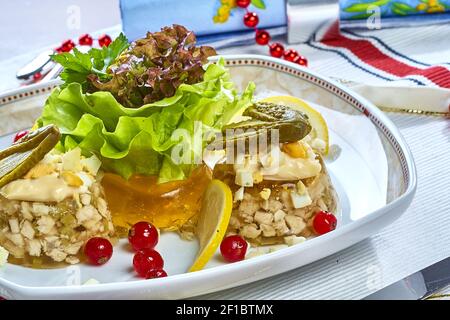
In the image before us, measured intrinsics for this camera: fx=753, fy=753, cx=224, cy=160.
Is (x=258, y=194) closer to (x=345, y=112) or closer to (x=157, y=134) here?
(x=157, y=134)

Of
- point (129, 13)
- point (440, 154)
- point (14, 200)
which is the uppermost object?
point (129, 13)

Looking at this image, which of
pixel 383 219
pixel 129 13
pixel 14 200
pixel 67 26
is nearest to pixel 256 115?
pixel 383 219

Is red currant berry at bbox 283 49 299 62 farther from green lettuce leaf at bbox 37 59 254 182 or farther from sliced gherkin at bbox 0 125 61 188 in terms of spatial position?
sliced gherkin at bbox 0 125 61 188

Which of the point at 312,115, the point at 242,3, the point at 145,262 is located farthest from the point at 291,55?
the point at 145,262

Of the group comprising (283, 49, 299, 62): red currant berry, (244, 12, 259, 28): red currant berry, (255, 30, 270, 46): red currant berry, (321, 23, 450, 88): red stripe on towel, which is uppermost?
(244, 12, 259, 28): red currant berry

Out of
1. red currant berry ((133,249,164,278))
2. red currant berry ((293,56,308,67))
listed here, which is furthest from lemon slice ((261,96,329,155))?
red currant berry ((133,249,164,278))

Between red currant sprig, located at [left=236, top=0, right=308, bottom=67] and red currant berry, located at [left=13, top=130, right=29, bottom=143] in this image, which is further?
red currant sprig, located at [left=236, top=0, right=308, bottom=67]
